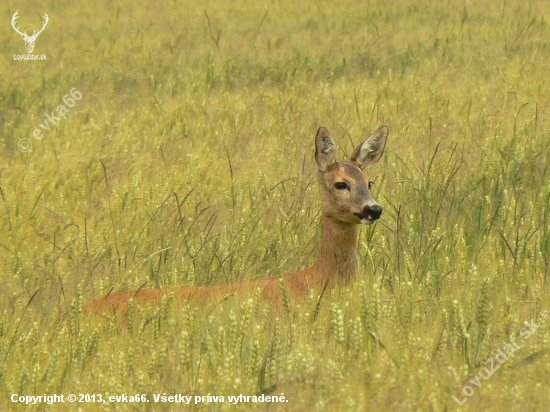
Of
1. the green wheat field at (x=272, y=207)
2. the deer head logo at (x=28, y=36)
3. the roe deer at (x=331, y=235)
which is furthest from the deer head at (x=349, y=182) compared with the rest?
the deer head logo at (x=28, y=36)

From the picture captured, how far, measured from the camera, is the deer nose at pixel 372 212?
5.39 metres

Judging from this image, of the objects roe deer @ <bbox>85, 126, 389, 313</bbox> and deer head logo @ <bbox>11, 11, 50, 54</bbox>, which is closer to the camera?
roe deer @ <bbox>85, 126, 389, 313</bbox>

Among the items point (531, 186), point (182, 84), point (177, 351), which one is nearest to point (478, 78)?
point (182, 84)

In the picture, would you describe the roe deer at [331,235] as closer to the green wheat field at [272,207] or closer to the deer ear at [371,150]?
the deer ear at [371,150]

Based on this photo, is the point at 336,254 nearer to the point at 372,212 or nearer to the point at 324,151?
the point at 372,212

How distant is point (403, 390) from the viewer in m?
3.62

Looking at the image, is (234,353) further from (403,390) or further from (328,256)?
(328,256)

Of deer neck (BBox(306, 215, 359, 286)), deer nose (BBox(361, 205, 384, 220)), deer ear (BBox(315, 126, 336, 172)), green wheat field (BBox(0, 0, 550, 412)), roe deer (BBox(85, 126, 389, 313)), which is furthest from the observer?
deer ear (BBox(315, 126, 336, 172))

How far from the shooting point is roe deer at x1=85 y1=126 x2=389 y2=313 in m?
4.89

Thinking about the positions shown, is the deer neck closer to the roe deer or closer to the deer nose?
the roe deer

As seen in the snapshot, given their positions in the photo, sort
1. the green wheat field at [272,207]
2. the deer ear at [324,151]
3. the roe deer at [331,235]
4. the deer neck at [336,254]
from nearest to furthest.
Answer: the green wheat field at [272,207], the roe deer at [331,235], the deer neck at [336,254], the deer ear at [324,151]

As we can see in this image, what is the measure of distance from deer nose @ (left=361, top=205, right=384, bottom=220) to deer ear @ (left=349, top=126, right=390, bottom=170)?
67 cm

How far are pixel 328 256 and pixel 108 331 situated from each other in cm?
143

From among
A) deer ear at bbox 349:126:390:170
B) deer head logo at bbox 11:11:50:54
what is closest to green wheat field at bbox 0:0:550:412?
deer head logo at bbox 11:11:50:54
